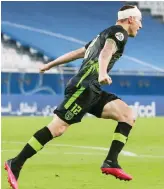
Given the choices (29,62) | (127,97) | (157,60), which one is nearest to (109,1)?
(157,60)

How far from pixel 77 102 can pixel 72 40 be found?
2796 centimetres

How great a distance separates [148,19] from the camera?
37250mm

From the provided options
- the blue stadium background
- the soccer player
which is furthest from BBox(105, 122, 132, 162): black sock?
the blue stadium background

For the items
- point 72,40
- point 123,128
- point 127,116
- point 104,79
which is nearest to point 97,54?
point 104,79

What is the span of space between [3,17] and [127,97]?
399 inches

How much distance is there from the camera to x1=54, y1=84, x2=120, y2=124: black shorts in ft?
22.8

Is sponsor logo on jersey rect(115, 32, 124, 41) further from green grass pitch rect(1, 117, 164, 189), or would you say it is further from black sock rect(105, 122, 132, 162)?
green grass pitch rect(1, 117, 164, 189)

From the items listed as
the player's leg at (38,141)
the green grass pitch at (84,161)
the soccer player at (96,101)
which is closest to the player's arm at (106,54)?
the soccer player at (96,101)

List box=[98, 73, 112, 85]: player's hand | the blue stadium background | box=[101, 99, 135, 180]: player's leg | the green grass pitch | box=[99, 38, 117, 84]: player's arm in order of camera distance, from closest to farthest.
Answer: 1. box=[98, 73, 112, 85]: player's hand
2. box=[99, 38, 117, 84]: player's arm
3. box=[101, 99, 135, 180]: player's leg
4. the green grass pitch
5. the blue stadium background

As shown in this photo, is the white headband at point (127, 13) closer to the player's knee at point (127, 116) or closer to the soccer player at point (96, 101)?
the soccer player at point (96, 101)

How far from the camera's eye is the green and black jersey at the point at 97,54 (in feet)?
22.7

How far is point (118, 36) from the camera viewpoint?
689 cm

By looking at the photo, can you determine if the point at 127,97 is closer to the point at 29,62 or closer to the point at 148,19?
the point at 29,62

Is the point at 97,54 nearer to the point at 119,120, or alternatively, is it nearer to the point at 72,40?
the point at 119,120
